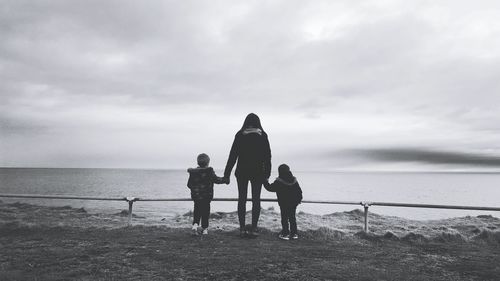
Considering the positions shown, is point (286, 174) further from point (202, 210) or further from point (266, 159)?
point (202, 210)

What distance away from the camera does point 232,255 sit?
193 inches

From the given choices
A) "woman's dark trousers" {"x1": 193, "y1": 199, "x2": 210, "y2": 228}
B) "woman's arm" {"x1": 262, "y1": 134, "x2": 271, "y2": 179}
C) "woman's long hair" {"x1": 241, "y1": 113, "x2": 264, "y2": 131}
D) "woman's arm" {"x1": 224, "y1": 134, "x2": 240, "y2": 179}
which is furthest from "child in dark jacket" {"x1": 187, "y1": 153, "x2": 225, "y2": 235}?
"woman's long hair" {"x1": 241, "y1": 113, "x2": 264, "y2": 131}

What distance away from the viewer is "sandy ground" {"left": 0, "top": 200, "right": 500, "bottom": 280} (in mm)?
4035

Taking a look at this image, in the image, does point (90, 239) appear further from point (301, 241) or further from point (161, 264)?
point (301, 241)

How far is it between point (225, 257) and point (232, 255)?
15 centimetres

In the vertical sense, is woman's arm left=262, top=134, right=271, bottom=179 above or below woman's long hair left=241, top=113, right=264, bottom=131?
below

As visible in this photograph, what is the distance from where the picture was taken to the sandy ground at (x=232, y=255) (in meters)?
4.04

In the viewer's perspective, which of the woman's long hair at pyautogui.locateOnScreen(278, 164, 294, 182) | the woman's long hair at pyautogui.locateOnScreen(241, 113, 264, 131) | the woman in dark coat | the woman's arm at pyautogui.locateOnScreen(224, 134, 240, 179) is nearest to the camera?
the woman in dark coat

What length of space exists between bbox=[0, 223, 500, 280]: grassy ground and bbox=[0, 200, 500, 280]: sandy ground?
0.01 metres

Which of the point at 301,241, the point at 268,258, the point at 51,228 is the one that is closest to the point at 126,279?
the point at 268,258

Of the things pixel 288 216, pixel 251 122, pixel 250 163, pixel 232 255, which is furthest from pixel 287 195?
pixel 232 255

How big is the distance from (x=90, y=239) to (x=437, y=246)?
609 cm

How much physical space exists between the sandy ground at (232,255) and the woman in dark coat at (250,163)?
650 millimetres

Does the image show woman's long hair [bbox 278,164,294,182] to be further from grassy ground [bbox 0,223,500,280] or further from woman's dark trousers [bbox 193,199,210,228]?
woman's dark trousers [bbox 193,199,210,228]
